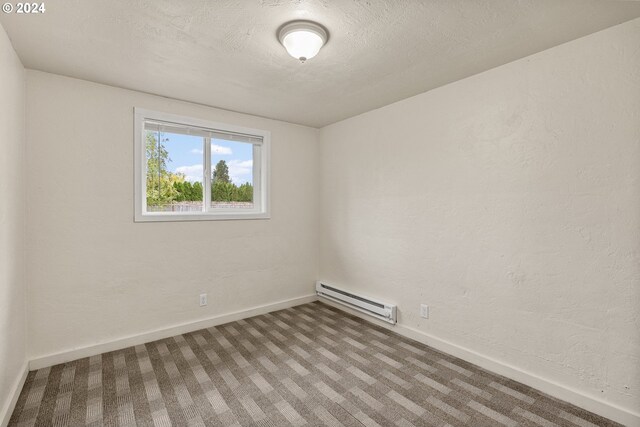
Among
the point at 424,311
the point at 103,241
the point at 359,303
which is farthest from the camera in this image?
the point at 359,303

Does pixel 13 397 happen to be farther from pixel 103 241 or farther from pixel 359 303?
pixel 359 303

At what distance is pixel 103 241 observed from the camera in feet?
8.89

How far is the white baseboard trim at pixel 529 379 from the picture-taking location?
1.86 meters

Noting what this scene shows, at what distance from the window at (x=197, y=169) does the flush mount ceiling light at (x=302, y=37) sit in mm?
1682

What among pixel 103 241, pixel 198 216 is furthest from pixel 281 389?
pixel 103 241

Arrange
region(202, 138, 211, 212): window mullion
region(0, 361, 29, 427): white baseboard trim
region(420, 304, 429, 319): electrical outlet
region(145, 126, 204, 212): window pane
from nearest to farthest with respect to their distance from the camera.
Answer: region(0, 361, 29, 427): white baseboard trim
region(420, 304, 429, 319): electrical outlet
region(145, 126, 204, 212): window pane
region(202, 138, 211, 212): window mullion

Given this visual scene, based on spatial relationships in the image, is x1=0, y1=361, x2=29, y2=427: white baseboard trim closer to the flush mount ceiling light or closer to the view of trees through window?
the view of trees through window

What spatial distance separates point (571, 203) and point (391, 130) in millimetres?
1713

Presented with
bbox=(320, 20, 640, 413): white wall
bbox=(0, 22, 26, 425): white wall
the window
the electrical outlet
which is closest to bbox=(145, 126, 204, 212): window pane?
the window

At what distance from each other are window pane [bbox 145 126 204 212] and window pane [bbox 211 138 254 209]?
16 centimetres

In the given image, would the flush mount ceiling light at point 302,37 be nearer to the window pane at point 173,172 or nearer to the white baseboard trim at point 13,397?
the window pane at point 173,172

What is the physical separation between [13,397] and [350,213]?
317 centimetres

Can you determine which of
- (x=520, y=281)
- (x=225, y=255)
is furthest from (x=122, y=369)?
(x=520, y=281)

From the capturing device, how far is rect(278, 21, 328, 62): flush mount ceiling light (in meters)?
1.80
